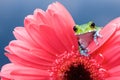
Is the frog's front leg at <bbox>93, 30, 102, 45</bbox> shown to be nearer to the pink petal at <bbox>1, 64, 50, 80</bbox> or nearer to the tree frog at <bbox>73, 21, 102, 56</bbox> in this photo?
the tree frog at <bbox>73, 21, 102, 56</bbox>

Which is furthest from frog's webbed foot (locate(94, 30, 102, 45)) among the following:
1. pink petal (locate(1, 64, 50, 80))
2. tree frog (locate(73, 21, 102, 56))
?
pink petal (locate(1, 64, 50, 80))

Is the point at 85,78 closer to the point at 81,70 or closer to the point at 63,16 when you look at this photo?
the point at 81,70

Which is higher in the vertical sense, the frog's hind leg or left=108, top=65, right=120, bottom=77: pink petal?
the frog's hind leg

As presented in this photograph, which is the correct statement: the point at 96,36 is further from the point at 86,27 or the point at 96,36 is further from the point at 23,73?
the point at 23,73

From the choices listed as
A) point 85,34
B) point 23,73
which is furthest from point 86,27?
point 23,73

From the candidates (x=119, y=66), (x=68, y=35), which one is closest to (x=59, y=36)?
(x=68, y=35)

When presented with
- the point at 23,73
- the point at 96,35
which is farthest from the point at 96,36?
the point at 23,73

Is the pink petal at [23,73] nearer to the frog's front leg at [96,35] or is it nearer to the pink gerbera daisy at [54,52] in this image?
the pink gerbera daisy at [54,52]
